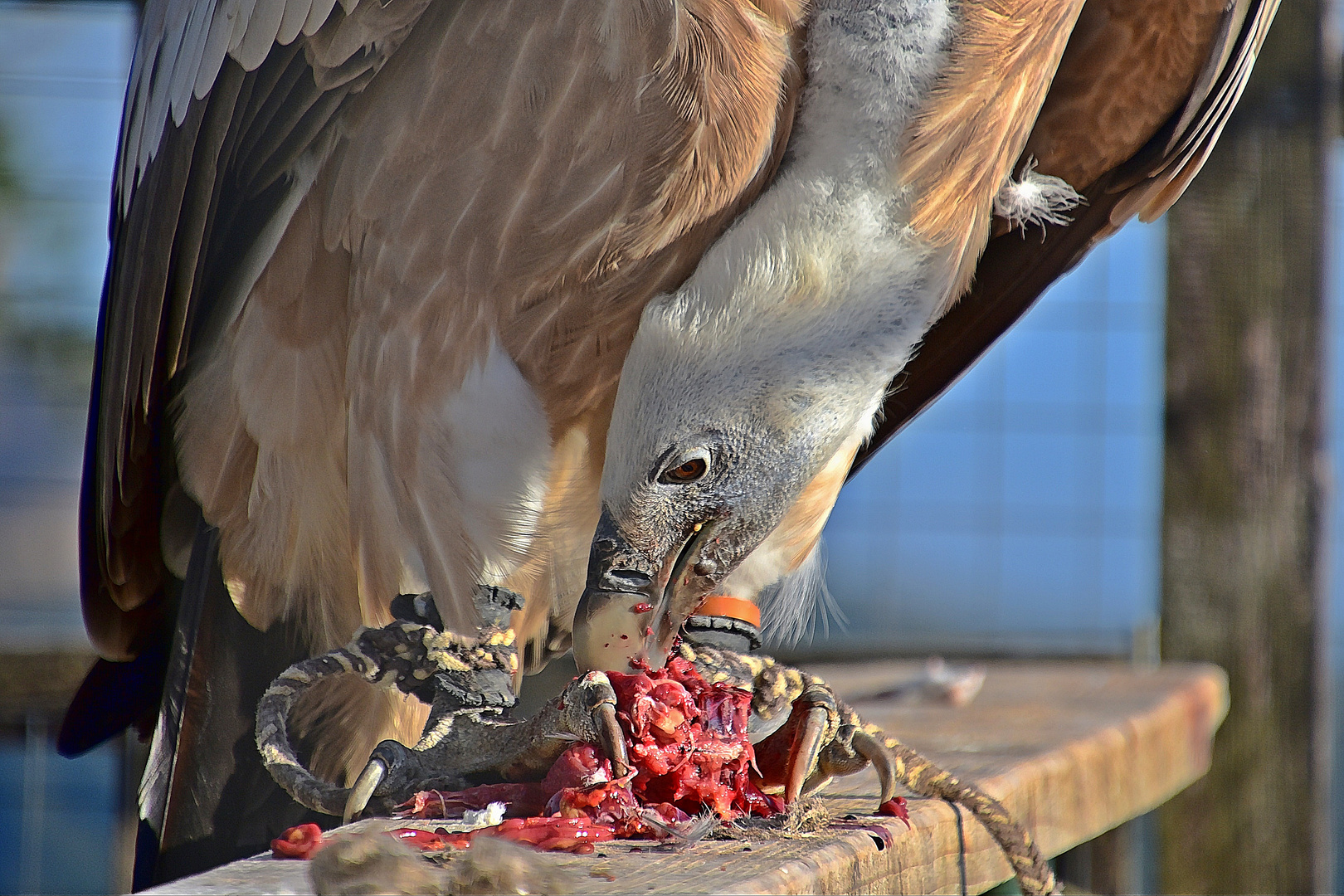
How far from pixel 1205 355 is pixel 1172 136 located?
74 centimetres

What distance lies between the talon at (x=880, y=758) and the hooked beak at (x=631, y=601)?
9.2 inches

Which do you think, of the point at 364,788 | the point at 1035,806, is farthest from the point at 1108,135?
the point at 364,788

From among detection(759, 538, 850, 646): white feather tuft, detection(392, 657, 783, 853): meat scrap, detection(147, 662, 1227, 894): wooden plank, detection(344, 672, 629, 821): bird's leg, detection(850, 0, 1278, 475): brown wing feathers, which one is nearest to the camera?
detection(147, 662, 1227, 894): wooden plank

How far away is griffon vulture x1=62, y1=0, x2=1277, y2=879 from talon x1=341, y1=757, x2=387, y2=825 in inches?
10.3

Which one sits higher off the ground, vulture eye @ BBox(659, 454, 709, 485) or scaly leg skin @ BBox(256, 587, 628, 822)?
vulture eye @ BBox(659, 454, 709, 485)

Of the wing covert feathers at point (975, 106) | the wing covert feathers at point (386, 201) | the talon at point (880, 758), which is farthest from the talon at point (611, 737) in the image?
the wing covert feathers at point (975, 106)

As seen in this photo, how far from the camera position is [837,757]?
125 centimetres

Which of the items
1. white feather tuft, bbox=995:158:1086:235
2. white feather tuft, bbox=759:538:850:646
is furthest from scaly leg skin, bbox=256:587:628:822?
white feather tuft, bbox=995:158:1086:235

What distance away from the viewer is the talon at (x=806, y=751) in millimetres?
1176

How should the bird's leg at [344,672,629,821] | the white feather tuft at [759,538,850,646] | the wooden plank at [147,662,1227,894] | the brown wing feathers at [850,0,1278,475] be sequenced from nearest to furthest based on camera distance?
the wooden plank at [147,662,1227,894] → the bird's leg at [344,672,629,821] → the brown wing feathers at [850,0,1278,475] → the white feather tuft at [759,538,850,646]

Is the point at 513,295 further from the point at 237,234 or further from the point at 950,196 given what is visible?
the point at 950,196

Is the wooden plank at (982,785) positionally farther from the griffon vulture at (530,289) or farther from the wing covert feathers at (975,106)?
the wing covert feathers at (975,106)

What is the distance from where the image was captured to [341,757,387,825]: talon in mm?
1104

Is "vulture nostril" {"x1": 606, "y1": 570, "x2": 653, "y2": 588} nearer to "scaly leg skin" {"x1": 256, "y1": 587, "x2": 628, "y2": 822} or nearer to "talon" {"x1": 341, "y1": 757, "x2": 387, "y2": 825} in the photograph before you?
"scaly leg skin" {"x1": 256, "y1": 587, "x2": 628, "y2": 822}
